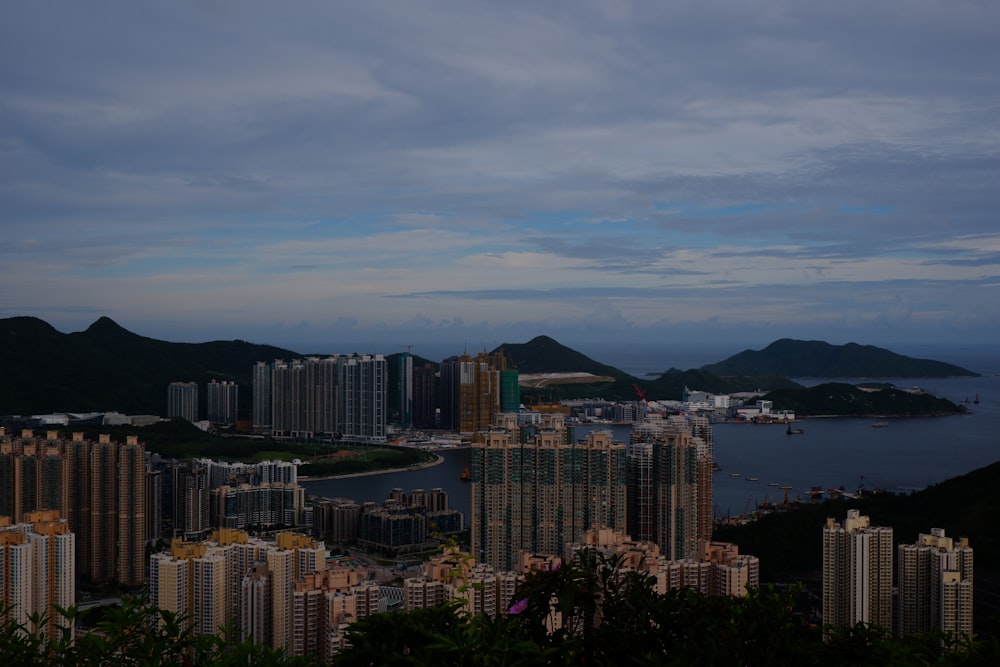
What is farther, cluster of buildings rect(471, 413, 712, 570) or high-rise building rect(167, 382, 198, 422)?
high-rise building rect(167, 382, 198, 422)

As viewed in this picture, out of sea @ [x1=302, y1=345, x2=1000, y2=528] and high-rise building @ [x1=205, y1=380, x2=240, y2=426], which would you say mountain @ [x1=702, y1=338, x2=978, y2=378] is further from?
high-rise building @ [x1=205, y1=380, x2=240, y2=426]

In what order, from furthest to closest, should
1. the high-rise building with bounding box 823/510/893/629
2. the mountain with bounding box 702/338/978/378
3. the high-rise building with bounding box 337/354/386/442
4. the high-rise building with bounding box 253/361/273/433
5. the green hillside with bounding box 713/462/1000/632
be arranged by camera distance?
the mountain with bounding box 702/338/978/378 → the high-rise building with bounding box 253/361/273/433 → the high-rise building with bounding box 337/354/386/442 → the green hillside with bounding box 713/462/1000/632 → the high-rise building with bounding box 823/510/893/629

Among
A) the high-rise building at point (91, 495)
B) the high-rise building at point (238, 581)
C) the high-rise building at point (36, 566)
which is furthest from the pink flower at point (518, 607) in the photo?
the high-rise building at point (91, 495)

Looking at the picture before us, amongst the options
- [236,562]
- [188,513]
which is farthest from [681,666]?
[188,513]

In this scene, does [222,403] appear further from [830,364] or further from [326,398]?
[830,364]

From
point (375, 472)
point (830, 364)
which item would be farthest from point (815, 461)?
point (830, 364)

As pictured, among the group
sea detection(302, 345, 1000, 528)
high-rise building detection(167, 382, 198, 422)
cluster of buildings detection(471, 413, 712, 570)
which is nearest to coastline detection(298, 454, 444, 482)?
sea detection(302, 345, 1000, 528)
